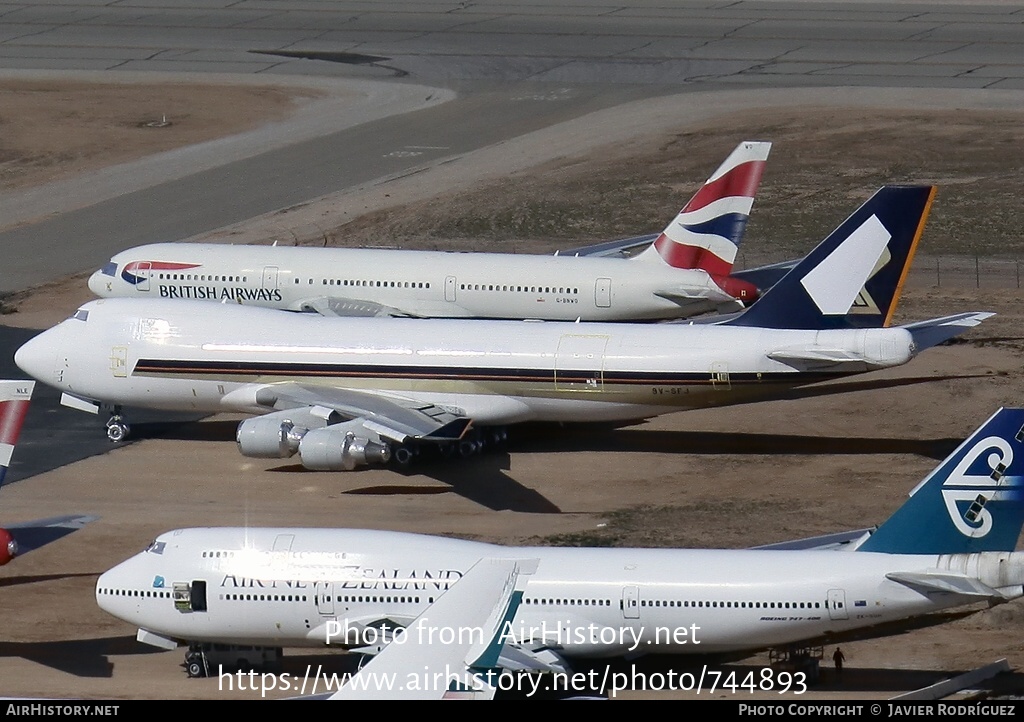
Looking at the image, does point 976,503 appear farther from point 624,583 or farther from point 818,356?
point 818,356

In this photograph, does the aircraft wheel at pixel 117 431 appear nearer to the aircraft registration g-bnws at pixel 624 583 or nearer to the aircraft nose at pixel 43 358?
the aircraft nose at pixel 43 358

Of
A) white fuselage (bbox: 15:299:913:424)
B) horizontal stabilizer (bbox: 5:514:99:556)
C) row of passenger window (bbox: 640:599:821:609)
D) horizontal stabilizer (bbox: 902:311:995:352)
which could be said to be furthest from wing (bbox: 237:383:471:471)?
row of passenger window (bbox: 640:599:821:609)

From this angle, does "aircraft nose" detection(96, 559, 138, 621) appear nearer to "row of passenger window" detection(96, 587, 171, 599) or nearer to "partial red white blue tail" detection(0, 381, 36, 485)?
"row of passenger window" detection(96, 587, 171, 599)

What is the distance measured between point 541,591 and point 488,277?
29403 mm

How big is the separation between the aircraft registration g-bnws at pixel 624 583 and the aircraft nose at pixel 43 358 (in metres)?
19.5

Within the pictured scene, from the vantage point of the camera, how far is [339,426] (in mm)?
51375

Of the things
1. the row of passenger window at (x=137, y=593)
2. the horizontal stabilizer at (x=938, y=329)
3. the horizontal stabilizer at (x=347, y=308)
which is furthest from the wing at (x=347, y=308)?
the row of passenger window at (x=137, y=593)

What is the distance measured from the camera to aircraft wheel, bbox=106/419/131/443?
56.9 m

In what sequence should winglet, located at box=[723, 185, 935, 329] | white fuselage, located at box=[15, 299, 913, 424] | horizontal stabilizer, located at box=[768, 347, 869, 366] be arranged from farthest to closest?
winglet, located at box=[723, 185, 935, 329]
white fuselage, located at box=[15, 299, 913, 424]
horizontal stabilizer, located at box=[768, 347, 869, 366]

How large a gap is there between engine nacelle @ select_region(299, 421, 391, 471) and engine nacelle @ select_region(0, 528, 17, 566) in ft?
44.5

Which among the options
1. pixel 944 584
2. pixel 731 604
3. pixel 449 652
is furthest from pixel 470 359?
pixel 449 652

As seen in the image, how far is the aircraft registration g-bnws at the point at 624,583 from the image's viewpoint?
35.5 metres

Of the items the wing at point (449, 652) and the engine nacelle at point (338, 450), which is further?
the engine nacelle at point (338, 450)
